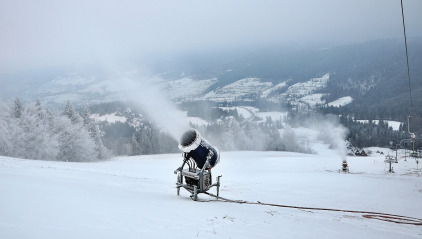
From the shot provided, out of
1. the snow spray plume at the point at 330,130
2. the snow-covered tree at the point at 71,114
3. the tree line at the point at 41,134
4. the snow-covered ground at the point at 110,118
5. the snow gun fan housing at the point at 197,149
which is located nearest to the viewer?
the snow gun fan housing at the point at 197,149

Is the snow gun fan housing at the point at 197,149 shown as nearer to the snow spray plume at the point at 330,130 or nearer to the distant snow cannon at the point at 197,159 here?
the distant snow cannon at the point at 197,159

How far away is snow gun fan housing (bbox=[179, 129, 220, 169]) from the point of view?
1321 cm

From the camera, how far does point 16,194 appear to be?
8719mm

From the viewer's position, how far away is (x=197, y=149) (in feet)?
45.1

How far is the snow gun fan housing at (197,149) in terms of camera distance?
1321 cm

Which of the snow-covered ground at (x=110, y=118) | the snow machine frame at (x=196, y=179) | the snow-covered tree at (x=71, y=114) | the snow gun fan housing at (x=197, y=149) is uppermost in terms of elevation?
the snow-covered ground at (x=110, y=118)

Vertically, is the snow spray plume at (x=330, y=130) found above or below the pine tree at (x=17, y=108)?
below

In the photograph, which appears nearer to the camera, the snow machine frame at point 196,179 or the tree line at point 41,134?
the snow machine frame at point 196,179

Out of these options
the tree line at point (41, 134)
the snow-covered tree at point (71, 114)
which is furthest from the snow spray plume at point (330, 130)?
the snow-covered tree at point (71, 114)

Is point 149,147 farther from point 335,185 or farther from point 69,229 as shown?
point 69,229

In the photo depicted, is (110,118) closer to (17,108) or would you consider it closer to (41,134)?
(17,108)

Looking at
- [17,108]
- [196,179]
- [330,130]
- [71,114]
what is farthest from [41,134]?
[330,130]

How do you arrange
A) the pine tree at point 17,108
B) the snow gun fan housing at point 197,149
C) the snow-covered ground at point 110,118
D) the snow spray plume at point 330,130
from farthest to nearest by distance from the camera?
the snow-covered ground at point 110,118 < the snow spray plume at point 330,130 < the pine tree at point 17,108 < the snow gun fan housing at point 197,149

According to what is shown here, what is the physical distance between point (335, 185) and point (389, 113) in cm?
16189
